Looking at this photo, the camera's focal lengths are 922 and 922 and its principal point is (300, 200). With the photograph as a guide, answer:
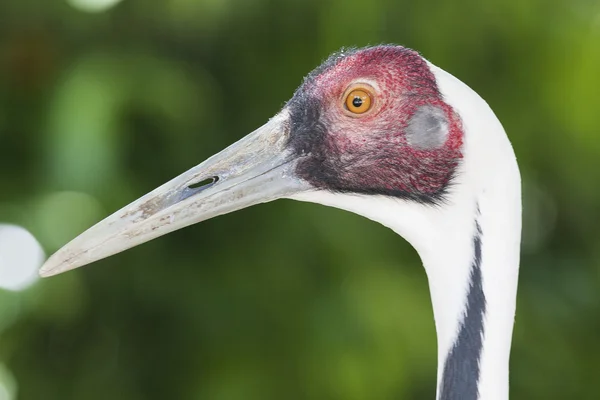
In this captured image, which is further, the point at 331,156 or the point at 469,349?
the point at 331,156

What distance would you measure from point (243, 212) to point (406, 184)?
61.4 inches

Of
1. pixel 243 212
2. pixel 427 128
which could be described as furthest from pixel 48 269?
pixel 243 212

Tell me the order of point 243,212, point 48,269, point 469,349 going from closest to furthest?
point 469,349, point 48,269, point 243,212

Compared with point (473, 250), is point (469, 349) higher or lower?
lower

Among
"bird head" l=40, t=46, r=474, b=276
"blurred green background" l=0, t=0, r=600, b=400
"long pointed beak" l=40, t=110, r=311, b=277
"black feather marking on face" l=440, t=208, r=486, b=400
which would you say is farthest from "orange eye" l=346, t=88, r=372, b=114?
"blurred green background" l=0, t=0, r=600, b=400

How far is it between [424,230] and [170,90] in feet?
4.84

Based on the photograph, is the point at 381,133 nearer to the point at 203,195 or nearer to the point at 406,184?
the point at 406,184

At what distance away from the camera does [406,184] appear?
1.49m

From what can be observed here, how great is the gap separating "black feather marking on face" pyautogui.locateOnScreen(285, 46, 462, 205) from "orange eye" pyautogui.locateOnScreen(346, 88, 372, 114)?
2 cm

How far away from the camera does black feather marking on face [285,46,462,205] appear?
4.80ft

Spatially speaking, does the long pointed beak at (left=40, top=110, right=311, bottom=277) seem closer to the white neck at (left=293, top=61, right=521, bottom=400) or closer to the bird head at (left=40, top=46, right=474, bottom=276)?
the bird head at (left=40, top=46, right=474, bottom=276)

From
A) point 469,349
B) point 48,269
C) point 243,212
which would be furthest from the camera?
point 243,212

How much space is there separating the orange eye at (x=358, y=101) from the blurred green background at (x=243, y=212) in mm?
1282

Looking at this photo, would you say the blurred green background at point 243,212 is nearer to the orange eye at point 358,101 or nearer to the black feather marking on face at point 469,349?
the orange eye at point 358,101
